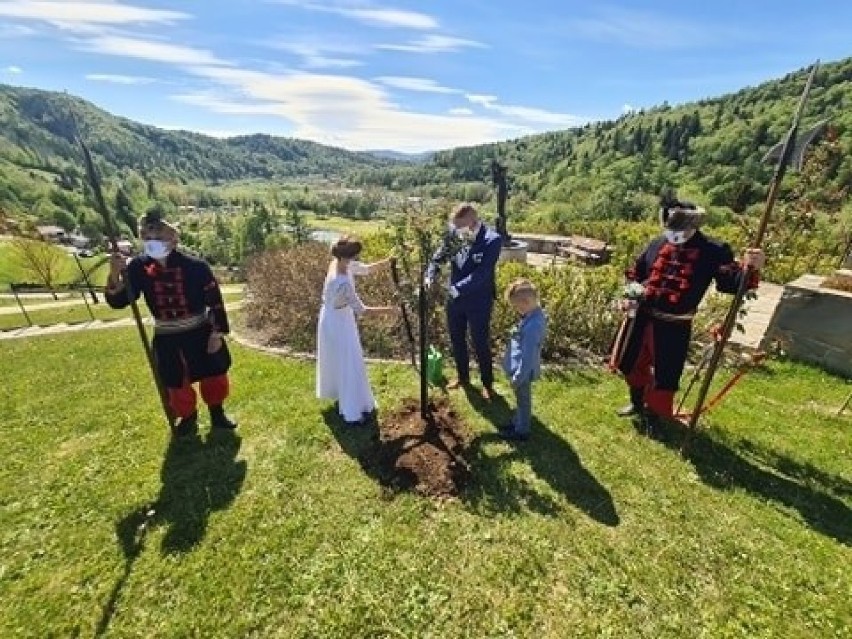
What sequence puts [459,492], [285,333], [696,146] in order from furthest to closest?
[696,146] → [285,333] → [459,492]

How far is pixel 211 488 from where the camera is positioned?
4559 millimetres

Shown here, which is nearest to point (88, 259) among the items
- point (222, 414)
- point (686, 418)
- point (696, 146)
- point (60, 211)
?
point (222, 414)

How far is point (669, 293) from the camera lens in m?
4.93

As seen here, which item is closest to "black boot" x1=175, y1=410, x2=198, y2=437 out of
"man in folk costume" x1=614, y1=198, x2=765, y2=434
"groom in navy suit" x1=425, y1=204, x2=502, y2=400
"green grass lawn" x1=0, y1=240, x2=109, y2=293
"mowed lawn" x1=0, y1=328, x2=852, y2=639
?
"mowed lawn" x1=0, y1=328, x2=852, y2=639

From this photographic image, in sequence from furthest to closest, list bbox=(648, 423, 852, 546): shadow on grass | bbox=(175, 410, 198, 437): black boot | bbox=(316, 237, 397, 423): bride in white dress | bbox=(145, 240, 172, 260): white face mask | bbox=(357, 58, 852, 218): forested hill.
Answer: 1. bbox=(357, 58, 852, 218): forested hill
2. bbox=(175, 410, 198, 437): black boot
3. bbox=(316, 237, 397, 423): bride in white dress
4. bbox=(145, 240, 172, 260): white face mask
5. bbox=(648, 423, 852, 546): shadow on grass

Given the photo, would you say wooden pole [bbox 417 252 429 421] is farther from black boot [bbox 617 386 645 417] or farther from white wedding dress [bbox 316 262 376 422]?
black boot [bbox 617 386 645 417]

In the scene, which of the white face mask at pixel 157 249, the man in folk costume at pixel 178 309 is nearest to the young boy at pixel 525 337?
the man in folk costume at pixel 178 309

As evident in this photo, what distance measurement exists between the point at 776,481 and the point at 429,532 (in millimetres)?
3488

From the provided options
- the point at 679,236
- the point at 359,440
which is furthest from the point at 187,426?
the point at 679,236

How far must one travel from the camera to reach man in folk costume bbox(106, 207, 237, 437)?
4629 millimetres

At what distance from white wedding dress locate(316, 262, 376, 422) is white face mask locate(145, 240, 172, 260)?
1548 millimetres

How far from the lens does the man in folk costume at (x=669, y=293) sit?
15.3 ft

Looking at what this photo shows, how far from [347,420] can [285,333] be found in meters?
4.42

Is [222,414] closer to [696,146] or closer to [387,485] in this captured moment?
[387,485]
